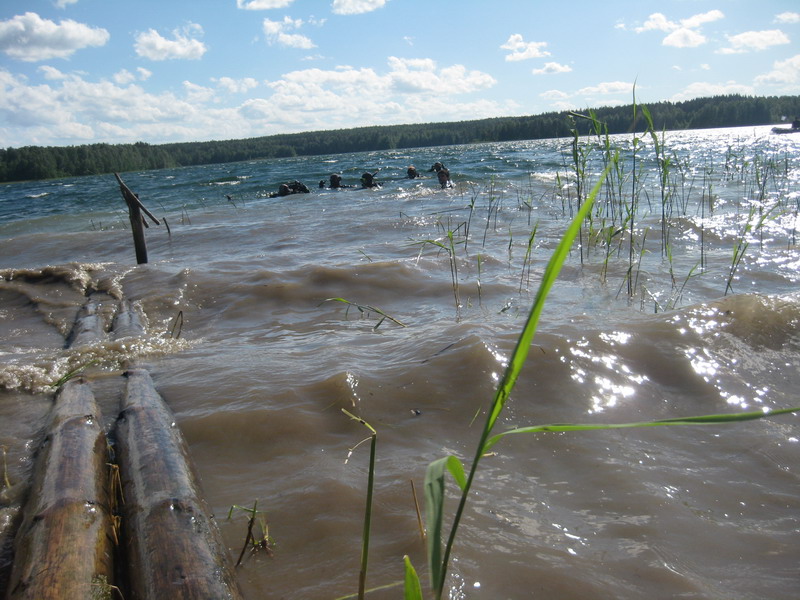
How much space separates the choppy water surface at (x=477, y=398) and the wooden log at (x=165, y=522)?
5.8 inches

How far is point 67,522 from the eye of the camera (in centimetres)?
174

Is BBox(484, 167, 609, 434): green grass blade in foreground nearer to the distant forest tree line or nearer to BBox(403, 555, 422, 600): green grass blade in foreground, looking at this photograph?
BBox(403, 555, 422, 600): green grass blade in foreground

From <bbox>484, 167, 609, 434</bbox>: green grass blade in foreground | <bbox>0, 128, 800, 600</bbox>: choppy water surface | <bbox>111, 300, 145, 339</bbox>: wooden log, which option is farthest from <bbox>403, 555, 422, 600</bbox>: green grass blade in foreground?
<bbox>111, 300, 145, 339</bbox>: wooden log

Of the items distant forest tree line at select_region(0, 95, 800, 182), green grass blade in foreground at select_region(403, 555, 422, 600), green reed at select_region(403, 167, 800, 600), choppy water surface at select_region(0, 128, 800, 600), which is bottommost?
choppy water surface at select_region(0, 128, 800, 600)

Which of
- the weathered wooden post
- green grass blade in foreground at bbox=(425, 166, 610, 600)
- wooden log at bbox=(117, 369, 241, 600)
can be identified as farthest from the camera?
the weathered wooden post

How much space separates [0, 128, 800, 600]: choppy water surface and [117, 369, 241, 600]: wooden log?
5.8 inches

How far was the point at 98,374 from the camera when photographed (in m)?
3.41

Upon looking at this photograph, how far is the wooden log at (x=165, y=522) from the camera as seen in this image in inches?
58.5

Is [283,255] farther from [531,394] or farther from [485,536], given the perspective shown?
[485,536]

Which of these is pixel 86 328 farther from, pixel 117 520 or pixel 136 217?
pixel 117 520

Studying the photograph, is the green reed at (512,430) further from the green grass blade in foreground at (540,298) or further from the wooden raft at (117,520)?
the wooden raft at (117,520)

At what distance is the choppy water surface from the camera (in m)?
1.75

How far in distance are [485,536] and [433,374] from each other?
1.23 m

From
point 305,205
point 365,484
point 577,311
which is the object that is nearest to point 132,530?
point 365,484
